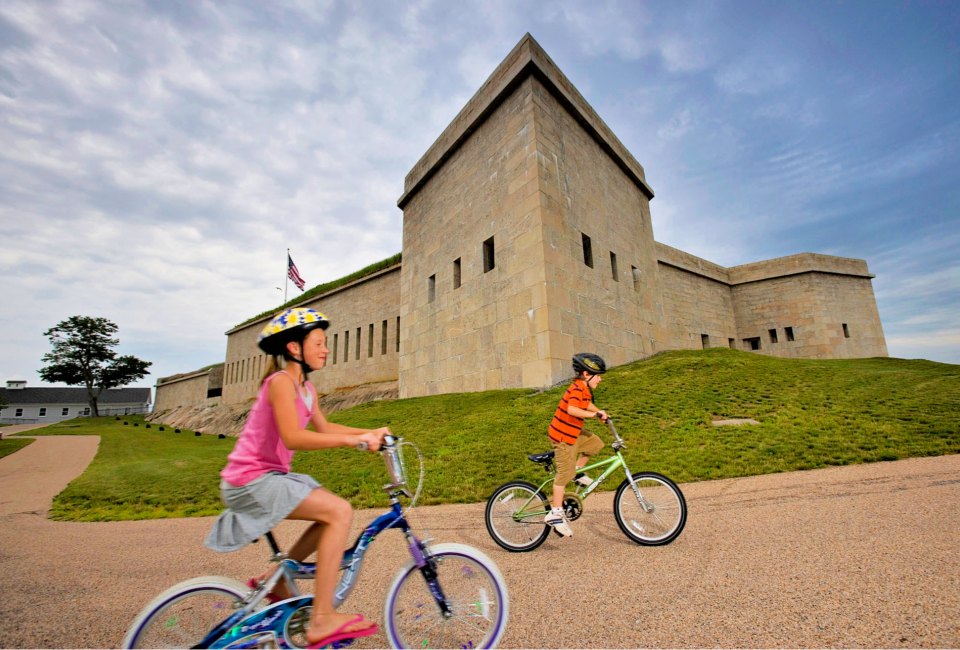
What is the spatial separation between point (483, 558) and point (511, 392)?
11743 millimetres

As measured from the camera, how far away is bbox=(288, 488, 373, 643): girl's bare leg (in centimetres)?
215

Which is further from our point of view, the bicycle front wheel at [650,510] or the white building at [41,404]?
the white building at [41,404]

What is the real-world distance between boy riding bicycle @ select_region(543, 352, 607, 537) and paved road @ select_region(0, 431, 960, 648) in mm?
523

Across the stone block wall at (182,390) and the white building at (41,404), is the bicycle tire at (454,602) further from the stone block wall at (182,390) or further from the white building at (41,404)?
the white building at (41,404)

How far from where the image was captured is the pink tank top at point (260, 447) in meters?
2.31

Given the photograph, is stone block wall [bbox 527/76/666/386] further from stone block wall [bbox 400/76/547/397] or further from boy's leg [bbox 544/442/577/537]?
boy's leg [bbox 544/442/577/537]

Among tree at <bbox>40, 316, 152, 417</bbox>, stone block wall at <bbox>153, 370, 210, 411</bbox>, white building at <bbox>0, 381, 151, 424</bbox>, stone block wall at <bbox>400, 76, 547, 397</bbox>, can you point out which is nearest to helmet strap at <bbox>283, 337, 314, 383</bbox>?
stone block wall at <bbox>400, 76, 547, 397</bbox>

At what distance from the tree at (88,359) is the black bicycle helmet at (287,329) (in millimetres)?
78718

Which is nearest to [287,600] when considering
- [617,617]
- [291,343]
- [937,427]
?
[291,343]

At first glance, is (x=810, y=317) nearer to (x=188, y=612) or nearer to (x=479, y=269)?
(x=479, y=269)

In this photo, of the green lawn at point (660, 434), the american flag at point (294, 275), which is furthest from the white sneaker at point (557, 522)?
the american flag at point (294, 275)

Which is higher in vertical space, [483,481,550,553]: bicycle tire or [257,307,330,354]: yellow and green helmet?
[257,307,330,354]: yellow and green helmet

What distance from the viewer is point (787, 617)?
2811 mm

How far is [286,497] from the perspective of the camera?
7.48ft
